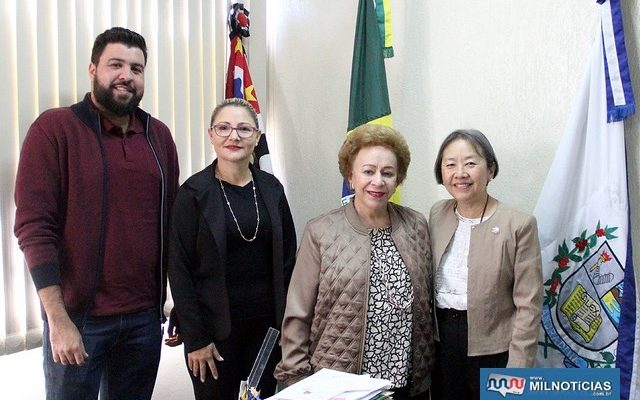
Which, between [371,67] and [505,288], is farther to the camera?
[371,67]

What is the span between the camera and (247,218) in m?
1.69

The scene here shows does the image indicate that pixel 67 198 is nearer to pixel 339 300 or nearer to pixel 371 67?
pixel 339 300

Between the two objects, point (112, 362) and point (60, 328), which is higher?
point (60, 328)

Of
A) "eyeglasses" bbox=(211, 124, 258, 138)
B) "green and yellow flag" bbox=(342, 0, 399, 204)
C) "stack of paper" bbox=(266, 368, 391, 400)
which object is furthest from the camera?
"green and yellow flag" bbox=(342, 0, 399, 204)

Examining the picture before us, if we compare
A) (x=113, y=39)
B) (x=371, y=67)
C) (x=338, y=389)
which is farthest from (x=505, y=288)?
(x=113, y=39)

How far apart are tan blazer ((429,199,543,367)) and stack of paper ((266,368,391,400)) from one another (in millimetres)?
553

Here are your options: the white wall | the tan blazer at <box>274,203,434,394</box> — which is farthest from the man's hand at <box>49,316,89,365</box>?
the white wall

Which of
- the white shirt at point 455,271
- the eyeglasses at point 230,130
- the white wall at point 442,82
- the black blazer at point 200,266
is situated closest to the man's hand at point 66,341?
the black blazer at point 200,266

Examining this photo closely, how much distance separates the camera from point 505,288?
155cm

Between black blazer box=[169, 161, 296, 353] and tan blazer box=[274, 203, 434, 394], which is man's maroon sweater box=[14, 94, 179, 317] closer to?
black blazer box=[169, 161, 296, 353]

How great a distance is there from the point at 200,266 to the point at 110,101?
628mm

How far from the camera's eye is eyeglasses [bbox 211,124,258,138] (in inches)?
66.4

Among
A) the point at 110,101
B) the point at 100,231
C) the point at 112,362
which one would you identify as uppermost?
the point at 110,101

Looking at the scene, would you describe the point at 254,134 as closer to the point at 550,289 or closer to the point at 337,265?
the point at 337,265
